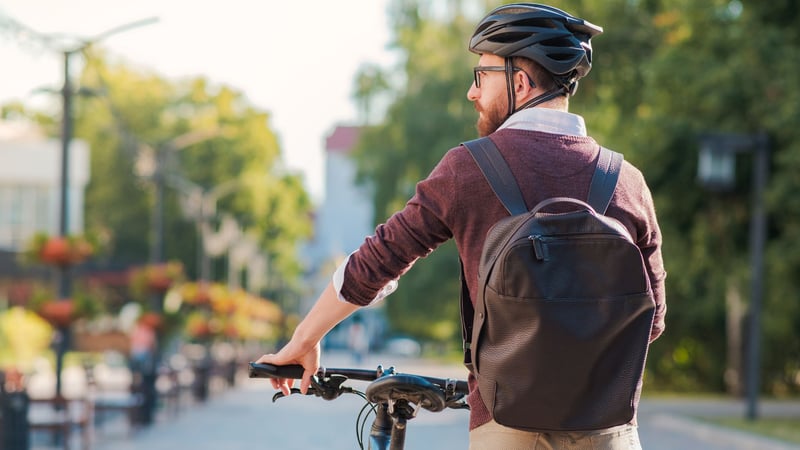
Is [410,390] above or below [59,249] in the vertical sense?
below

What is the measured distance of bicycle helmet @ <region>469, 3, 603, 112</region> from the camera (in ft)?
9.97

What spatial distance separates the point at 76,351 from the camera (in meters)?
62.3

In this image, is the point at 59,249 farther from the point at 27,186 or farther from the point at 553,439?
the point at 27,186

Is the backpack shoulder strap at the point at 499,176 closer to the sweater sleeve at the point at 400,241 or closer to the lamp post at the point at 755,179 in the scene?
the sweater sleeve at the point at 400,241

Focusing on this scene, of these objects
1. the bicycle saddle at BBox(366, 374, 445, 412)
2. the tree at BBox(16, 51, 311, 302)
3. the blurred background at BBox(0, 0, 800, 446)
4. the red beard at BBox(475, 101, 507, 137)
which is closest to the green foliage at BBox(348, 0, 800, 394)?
the blurred background at BBox(0, 0, 800, 446)

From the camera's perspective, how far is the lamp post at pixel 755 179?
20.2 meters

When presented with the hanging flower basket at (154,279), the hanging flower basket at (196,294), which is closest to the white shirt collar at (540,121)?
the hanging flower basket at (154,279)

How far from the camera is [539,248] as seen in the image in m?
2.71

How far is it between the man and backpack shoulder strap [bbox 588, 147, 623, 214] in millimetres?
19

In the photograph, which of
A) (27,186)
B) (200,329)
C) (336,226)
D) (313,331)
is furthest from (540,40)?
(336,226)

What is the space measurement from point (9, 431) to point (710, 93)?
41.4ft

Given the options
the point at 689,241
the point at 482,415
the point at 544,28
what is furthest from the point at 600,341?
the point at 689,241

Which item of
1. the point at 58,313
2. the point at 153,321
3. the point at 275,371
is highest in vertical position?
the point at 275,371

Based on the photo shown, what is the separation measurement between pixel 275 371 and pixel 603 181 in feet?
2.59
